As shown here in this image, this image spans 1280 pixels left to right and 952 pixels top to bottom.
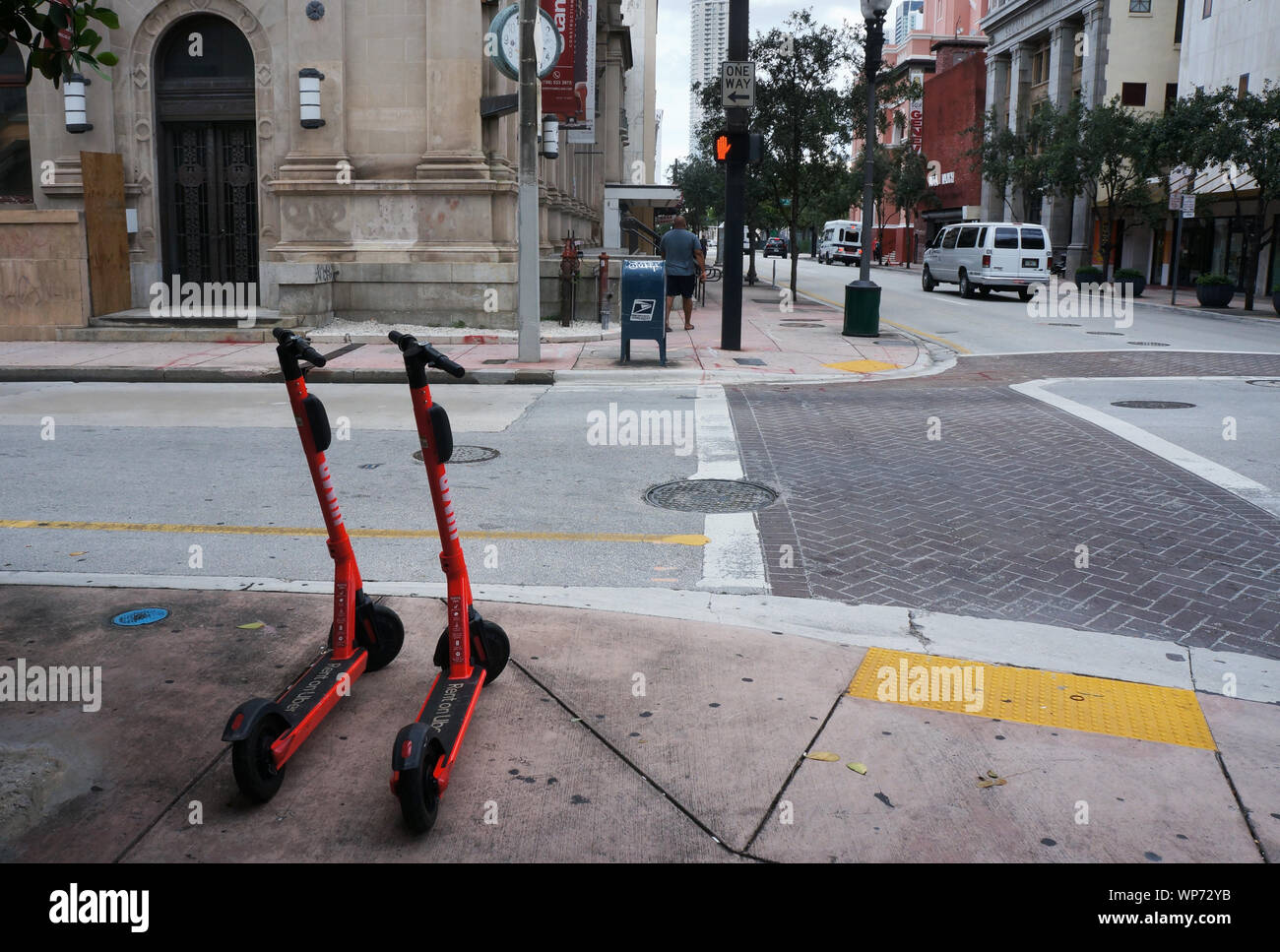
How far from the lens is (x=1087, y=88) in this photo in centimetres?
4900

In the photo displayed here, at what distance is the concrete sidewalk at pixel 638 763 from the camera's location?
3264 millimetres

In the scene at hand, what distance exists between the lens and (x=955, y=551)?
6.38m

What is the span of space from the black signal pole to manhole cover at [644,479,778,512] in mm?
8519

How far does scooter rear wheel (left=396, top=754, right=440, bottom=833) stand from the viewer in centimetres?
315

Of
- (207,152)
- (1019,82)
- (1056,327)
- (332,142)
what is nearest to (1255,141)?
(1056,327)

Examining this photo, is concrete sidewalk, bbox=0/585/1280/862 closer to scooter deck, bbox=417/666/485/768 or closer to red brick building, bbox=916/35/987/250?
scooter deck, bbox=417/666/485/768

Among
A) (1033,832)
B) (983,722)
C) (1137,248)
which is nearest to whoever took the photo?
(1033,832)

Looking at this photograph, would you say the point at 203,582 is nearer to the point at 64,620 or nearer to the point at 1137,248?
the point at 64,620

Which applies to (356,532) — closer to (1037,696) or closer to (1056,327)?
(1037,696)

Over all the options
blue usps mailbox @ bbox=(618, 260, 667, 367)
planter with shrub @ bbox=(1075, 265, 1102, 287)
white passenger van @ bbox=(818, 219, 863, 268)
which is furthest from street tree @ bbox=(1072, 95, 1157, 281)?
white passenger van @ bbox=(818, 219, 863, 268)

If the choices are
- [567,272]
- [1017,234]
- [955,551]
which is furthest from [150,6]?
[1017,234]

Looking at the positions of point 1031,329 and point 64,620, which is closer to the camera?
point 64,620

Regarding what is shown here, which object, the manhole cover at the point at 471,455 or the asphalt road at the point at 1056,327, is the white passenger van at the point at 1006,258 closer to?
the asphalt road at the point at 1056,327

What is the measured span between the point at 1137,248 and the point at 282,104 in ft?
131
